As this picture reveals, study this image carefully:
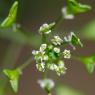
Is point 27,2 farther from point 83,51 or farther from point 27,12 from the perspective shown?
point 83,51

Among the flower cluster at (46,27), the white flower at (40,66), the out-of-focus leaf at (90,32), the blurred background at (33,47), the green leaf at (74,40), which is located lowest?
the blurred background at (33,47)

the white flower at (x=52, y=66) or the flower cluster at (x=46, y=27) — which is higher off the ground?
the flower cluster at (x=46, y=27)

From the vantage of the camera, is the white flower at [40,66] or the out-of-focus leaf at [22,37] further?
the out-of-focus leaf at [22,37]

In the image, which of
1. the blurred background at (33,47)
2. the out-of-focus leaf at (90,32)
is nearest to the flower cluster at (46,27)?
the out-of-focus leaf at (90,32)

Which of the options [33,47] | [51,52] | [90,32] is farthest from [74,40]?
[33,47]

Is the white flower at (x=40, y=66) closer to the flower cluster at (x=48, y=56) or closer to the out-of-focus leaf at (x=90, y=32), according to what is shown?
the flower cluster at (x=48, y=56)

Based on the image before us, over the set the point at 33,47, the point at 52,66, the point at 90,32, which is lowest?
the point at 33,47

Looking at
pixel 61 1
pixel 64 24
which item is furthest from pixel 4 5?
pixel 64 24

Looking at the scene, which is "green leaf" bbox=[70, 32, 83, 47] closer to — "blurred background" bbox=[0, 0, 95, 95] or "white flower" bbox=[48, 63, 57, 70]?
"white flower" bbox=[48, 63, 57, 70]

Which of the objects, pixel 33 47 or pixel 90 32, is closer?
pixel 90 32

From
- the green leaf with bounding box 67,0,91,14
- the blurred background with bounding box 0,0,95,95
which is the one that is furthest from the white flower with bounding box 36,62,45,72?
the blurred background with bounding box 0,0,95,95

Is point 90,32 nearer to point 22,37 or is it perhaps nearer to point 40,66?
point 22,37
